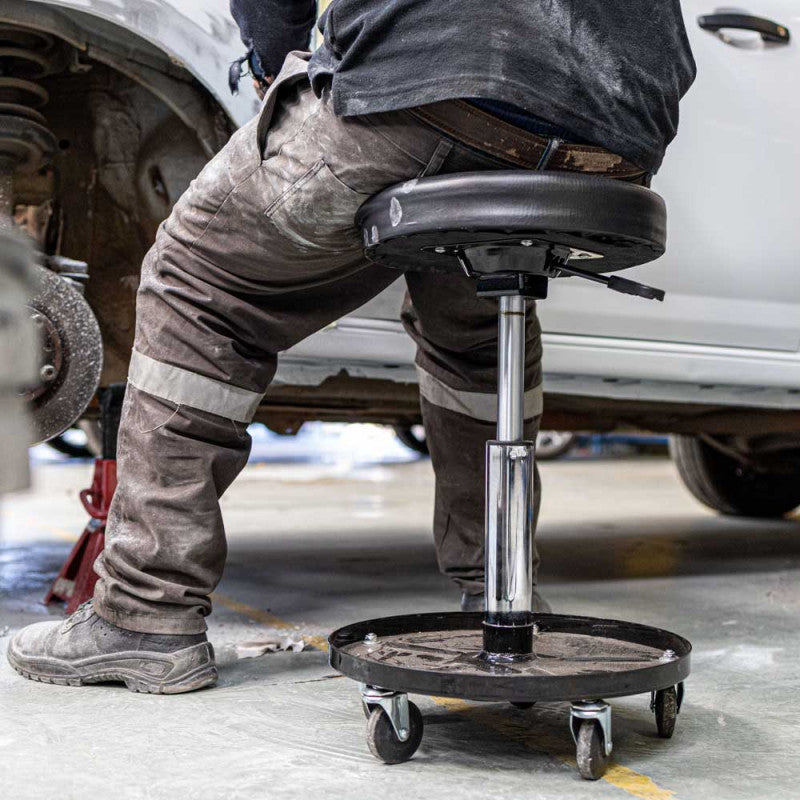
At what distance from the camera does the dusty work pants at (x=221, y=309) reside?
4.12 feet

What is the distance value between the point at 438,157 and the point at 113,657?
2.65ft

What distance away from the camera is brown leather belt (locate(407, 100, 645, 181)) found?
1.14m

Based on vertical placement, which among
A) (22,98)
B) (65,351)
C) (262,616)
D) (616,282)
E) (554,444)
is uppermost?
(22,98)

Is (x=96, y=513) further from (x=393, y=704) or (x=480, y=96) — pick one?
(x=480, y=96)

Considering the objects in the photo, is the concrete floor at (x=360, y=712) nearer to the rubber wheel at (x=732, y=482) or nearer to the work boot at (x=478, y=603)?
the work boot at (x=478, y=603)

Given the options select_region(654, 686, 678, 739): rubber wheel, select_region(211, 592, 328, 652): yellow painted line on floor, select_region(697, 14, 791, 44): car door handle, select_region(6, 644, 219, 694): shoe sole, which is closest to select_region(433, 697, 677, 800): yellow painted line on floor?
select_region(654, 686, 678, 739): rubber wheel

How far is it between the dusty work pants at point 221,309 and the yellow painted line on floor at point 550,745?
1.33 feet

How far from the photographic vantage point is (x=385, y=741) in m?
1.10

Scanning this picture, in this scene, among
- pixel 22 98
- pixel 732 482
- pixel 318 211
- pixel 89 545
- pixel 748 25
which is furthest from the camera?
pixel 732 482

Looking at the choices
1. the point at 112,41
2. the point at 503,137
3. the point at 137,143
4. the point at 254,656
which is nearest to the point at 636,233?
the point at 503,137

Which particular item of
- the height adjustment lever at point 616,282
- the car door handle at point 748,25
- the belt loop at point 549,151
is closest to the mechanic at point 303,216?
the belt loop at point 549,151

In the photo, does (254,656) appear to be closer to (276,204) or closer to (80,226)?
(276,204)

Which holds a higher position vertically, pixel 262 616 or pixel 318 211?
pixel 318 211

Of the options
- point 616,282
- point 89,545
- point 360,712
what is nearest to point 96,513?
point 89,545
